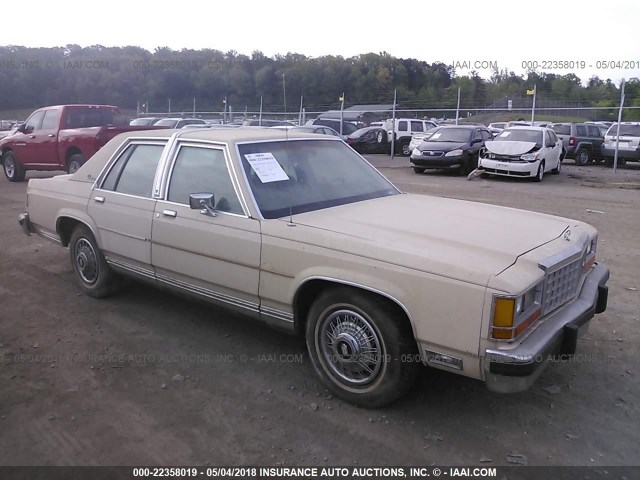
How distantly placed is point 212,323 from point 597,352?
3.06 metres

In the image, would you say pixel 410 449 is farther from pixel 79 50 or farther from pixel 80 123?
pixel 79 50

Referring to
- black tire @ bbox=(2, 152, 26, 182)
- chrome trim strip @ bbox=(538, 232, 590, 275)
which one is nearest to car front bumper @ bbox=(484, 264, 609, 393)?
chrome trim strip @ bbox=(538, 232, 590, 275)

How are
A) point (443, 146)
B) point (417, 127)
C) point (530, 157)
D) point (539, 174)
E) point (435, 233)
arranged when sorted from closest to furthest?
point (435, 233), point (530, 157), point (539, 174), point (443, 146), point (417, 127)

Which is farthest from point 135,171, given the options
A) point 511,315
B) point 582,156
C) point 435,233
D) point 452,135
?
point 582,156

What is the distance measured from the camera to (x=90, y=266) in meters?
5.20

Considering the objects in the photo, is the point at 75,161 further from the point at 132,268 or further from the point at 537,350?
the point at 537,350

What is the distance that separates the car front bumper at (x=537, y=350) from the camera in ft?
9.14

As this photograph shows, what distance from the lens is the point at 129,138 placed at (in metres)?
5.00

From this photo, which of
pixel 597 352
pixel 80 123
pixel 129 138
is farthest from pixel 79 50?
pixel 597 352

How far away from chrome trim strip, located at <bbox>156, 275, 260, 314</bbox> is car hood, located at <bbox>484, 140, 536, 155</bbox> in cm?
1301

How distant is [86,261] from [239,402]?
2555 millimetres

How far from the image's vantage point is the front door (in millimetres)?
3738

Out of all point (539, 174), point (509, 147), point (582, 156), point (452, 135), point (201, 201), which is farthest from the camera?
point (582, 156)

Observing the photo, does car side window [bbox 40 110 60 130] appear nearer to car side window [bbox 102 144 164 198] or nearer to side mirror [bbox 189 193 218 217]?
car side window [bbox 102 144 164 198]
